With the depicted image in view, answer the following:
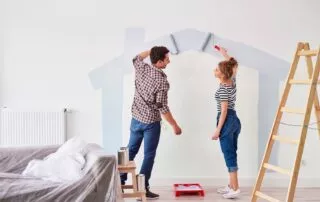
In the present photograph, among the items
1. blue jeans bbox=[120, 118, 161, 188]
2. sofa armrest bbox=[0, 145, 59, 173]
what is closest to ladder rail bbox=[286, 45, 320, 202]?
blue jeans bbox=[120, 118, 161, 188]

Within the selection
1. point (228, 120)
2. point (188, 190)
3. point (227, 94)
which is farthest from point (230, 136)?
point (188, 190)

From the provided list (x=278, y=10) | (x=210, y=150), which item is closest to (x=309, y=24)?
(x=278, y=10)

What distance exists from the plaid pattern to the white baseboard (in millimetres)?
829

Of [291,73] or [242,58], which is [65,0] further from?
[291,73]

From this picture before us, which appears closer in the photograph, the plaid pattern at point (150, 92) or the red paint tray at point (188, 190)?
the plaid pattern at point (150, 92)

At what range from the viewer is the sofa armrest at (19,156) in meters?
3.11

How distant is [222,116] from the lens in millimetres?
3783

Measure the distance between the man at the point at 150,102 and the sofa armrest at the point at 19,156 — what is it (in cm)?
86

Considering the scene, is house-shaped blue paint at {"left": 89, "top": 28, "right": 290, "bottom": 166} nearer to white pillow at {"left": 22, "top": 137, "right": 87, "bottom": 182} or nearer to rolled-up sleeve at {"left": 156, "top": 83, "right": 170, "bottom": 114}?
rolled-up sleeve at {"left": 156, "top": 83, "right": 170, "bottom": 114}

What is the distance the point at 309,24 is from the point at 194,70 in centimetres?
129

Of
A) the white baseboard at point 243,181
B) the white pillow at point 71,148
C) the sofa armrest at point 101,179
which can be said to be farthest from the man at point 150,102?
the sofa armrest at point 101,179

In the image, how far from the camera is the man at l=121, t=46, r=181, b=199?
3718mm

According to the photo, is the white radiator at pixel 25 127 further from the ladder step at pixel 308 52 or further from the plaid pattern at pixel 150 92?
the ladder step at pixel 308 52

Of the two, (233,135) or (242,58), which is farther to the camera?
(242,58)
